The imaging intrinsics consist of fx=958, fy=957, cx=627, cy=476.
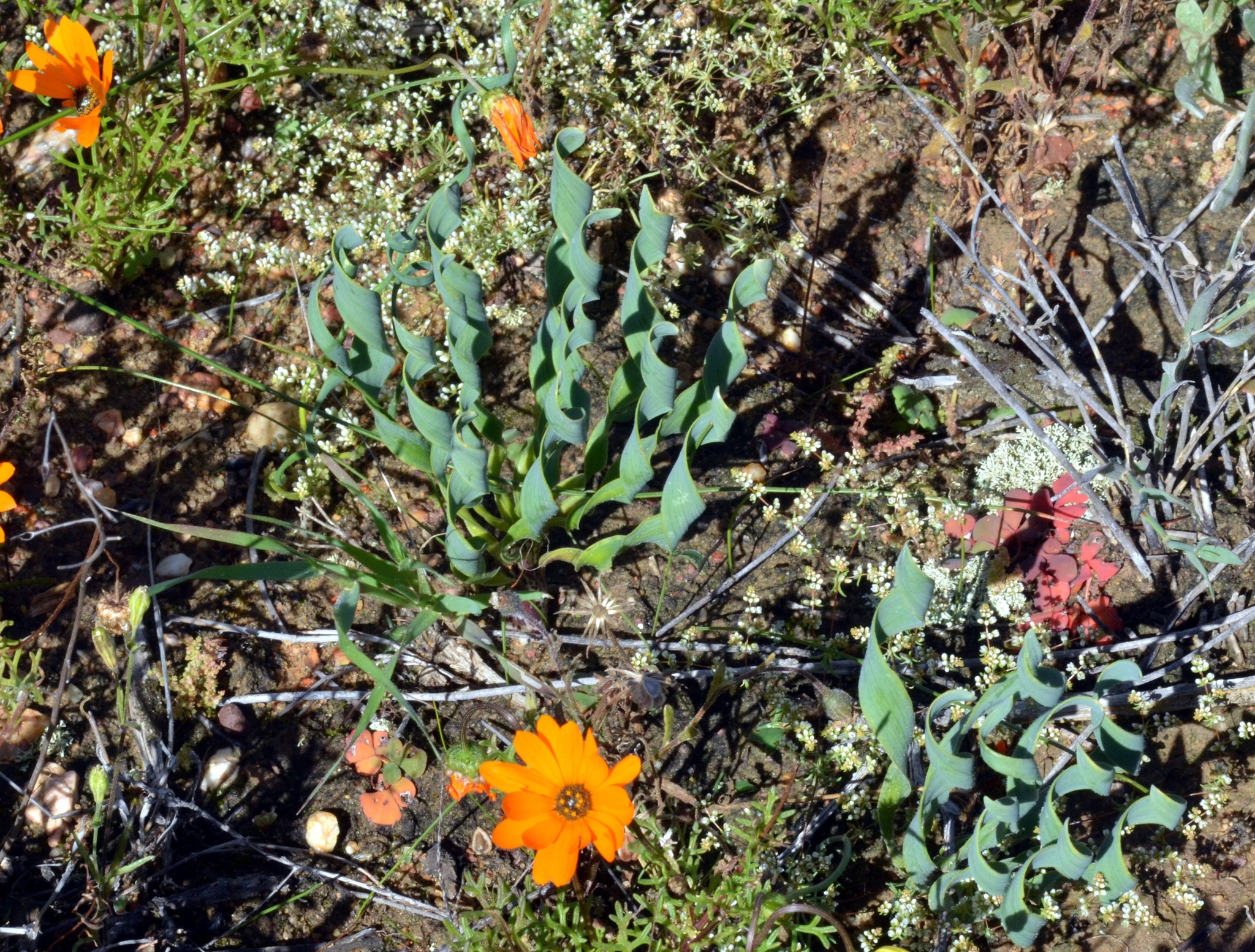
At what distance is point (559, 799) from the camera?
5.48 feet

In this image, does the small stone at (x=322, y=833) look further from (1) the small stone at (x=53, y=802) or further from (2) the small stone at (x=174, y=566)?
(2) the small stone at (x=174, y=566)

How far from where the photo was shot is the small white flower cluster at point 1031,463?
2270 mm

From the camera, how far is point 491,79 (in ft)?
5.22

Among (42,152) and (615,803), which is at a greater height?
(42,152)

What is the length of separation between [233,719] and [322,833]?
320 millimetres

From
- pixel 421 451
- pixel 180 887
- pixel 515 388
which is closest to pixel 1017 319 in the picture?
pixel 515 388

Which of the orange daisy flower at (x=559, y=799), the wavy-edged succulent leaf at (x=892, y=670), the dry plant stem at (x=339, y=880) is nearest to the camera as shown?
the wavy-edged succulent leaf at (x=892, y=670)

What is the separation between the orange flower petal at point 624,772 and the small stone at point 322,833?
0.73 meters

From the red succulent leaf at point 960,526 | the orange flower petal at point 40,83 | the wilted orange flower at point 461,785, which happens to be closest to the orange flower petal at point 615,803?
the wilted orange flower at point 461,785

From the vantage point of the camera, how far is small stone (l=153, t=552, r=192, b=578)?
2.21 metres

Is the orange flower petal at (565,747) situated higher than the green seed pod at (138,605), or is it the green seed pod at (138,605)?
the green seed pod at (138,605)

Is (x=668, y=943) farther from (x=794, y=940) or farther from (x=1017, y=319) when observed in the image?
(x=1017, y=319)

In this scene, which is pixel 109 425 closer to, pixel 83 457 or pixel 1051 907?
pixel 83 457

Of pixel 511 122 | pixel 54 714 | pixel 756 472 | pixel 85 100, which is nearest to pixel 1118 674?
pixel 756 472
